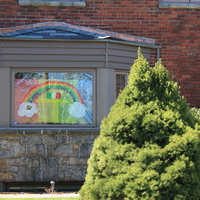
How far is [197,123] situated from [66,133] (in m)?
4.03

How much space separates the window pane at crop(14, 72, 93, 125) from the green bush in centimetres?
397

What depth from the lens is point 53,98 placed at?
30.0 ft

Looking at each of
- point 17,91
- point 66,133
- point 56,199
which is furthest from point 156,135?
point 17,91

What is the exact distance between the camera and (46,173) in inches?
350

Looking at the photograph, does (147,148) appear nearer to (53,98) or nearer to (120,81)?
(53,98)

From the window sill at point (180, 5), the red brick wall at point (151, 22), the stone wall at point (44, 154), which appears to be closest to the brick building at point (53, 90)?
the stone wall at point (44, 154)

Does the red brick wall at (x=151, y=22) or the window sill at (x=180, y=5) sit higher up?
the window sill at (x=180, y=5)

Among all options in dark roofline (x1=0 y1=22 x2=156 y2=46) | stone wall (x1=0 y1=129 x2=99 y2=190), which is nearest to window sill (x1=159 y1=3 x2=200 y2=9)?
dark roofline (x1=0 y1=22 x2=156 y2=46)

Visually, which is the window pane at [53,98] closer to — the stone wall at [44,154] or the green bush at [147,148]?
the stone wall at [44,154]

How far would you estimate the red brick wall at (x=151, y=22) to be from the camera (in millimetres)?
10125

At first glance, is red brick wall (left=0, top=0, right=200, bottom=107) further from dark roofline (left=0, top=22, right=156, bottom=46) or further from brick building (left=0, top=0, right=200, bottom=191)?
brick building (left=0, top=0, right=200, bottom=191)

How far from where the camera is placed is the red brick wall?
10125 mm

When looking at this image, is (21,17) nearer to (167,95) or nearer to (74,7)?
(74,7)

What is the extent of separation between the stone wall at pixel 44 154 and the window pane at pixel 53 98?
345mm
